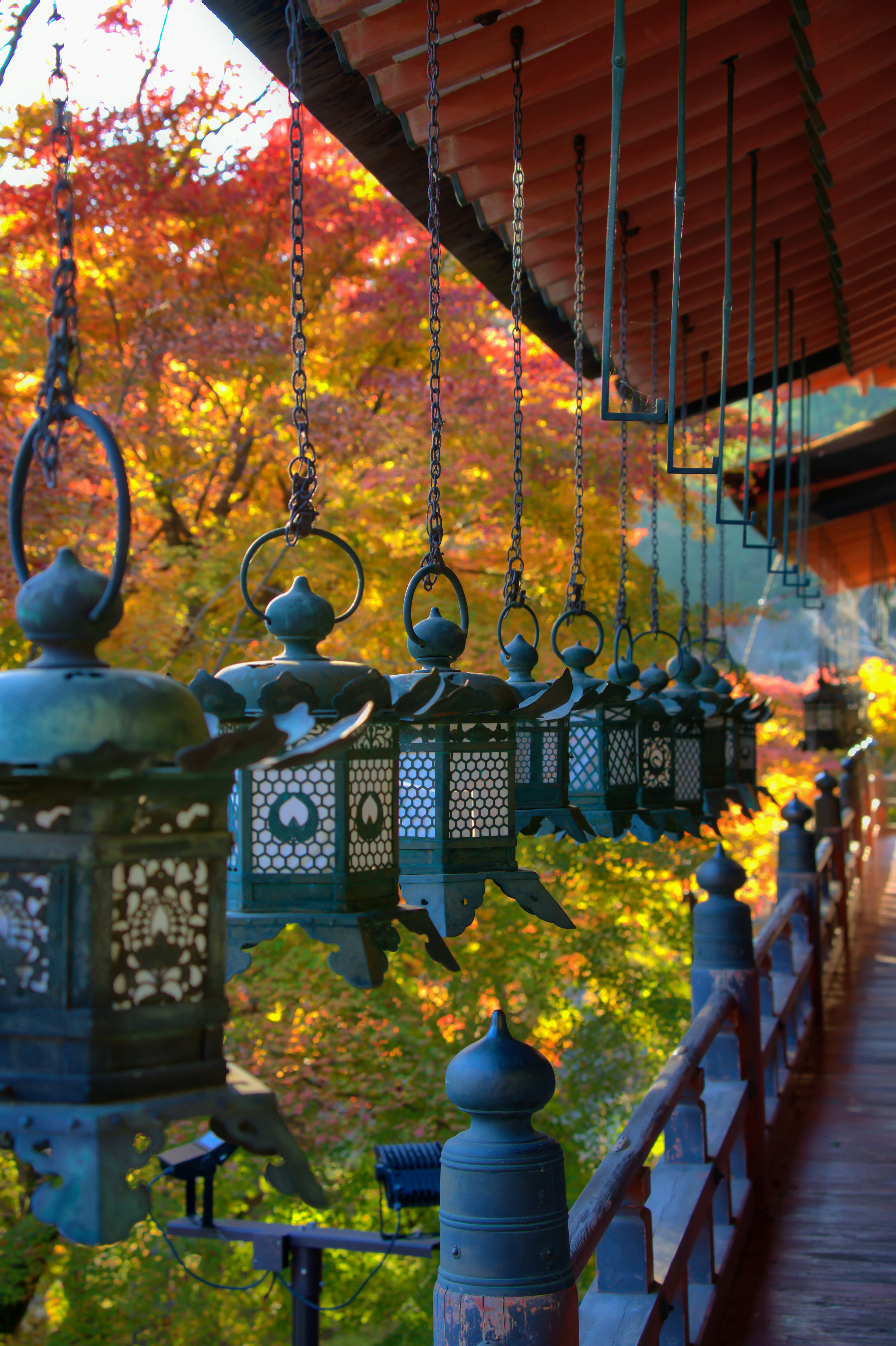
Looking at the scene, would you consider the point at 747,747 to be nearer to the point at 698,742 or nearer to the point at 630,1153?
the point at 698,742

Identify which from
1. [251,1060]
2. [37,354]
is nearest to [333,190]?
[37,354]

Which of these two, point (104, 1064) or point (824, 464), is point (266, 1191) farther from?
point (104, 1064)

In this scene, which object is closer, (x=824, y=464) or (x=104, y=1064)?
(x=104, y=1064)

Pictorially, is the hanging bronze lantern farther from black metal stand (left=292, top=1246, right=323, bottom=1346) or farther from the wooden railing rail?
black metal stand (left=292, top=1246, right=323, bottom=1346)

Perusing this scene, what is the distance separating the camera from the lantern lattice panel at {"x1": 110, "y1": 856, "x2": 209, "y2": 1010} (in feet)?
2.99

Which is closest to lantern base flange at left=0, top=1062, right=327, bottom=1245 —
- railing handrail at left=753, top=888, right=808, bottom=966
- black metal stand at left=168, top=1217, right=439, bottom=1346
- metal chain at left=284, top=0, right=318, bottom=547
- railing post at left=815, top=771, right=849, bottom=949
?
metal chain at left=284, top=0, right=318, bottom=547

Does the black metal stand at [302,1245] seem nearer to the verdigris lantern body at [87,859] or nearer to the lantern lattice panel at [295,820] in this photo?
the lantern lattice panel at [295,820]

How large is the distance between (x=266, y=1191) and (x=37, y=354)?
17.0 ft

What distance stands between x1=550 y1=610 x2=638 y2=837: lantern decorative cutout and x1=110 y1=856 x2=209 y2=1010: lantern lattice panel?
1653 millimetres

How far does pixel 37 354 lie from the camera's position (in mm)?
5645

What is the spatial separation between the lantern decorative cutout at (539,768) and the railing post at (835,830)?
6235mm

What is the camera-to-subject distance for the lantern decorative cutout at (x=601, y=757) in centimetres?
260

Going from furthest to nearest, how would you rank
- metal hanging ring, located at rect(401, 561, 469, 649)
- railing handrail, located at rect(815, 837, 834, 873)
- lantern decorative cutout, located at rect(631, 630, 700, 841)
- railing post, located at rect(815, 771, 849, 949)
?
1. railing post, located at rect(815, 771, 849, 949)
2. railing handrail, located at rect(815, 837, 834, 873)
3. lantern decorative cutout, located at rect(631, 630, 700, 841)
4. metal hanging ring, located at rect(401, 561, 469, 649)

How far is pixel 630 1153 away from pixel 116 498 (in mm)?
1797
